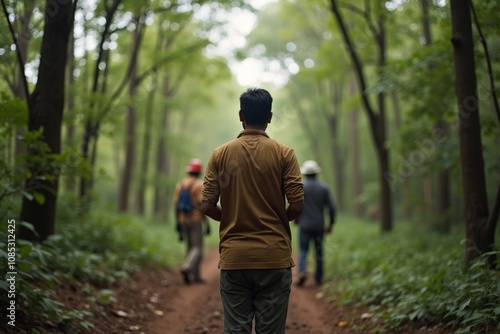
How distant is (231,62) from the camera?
16141 millimetres

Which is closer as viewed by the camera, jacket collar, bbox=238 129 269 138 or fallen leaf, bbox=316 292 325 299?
jacket collar, bbox=238 129 269 138

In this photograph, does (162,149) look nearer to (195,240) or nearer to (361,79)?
(361,79)

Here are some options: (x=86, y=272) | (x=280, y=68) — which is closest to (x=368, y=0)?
(x=86, y=272)

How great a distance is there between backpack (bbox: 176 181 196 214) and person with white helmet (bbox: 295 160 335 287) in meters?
2.19

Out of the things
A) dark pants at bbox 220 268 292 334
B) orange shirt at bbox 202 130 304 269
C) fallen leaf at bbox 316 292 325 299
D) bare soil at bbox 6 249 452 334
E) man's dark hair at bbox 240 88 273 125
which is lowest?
fallen leaf at bbox 316 292 325 299

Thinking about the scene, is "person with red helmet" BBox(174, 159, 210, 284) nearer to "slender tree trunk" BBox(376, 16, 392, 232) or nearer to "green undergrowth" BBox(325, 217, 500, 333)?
"green undergrowth" BBox(325, 217, 500, 333)

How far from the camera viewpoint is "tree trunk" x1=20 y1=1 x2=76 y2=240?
551 centimetres

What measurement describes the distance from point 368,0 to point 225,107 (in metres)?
25.7

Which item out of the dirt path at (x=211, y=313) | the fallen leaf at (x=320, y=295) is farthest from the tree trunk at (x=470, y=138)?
the fallen leaf at (x=320, y=295)

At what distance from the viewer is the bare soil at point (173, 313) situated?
4865mm

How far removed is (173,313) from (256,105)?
4.39 m

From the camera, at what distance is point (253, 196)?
3.09m

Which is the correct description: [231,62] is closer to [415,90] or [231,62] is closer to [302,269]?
[415,90]

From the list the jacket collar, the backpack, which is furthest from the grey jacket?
the jacket collar
